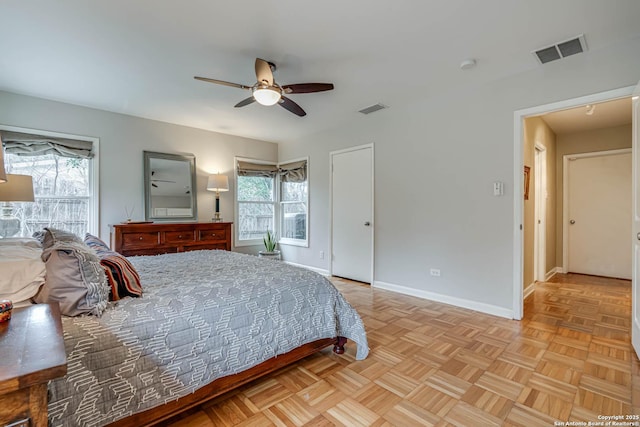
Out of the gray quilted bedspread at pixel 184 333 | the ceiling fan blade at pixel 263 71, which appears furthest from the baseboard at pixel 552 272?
the ceiling fan blade at pixel 263 71

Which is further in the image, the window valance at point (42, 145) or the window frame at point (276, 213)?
the window frame at point (276, 213)

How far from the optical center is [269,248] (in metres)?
5.49

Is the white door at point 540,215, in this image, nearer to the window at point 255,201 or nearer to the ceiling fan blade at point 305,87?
the ceiling fan blade at point 305,87

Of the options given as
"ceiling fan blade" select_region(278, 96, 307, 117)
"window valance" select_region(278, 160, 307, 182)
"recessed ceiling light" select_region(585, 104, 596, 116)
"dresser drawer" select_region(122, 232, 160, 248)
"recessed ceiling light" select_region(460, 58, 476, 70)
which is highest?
"recessed ceiling light" select_region(460, 58, 476, 70)

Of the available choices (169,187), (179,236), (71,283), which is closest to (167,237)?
(179,236)

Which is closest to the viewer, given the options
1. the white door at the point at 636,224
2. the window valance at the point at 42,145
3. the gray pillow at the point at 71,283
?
the gray pillow at the point at 71,283

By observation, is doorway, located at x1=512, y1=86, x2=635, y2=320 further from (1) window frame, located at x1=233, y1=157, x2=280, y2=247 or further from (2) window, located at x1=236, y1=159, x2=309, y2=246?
(1) window frame, located at x1=233, y1=157, x2=280, y2=247

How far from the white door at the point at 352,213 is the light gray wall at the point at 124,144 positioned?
1.81 metres

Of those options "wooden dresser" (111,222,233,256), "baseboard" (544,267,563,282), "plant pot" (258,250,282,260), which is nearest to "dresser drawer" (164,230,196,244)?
"wooden dresser" (111,222,233,256)

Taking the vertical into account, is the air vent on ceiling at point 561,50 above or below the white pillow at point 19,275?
above

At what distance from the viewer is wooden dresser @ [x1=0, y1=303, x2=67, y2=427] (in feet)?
2.03

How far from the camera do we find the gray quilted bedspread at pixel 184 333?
118 cm

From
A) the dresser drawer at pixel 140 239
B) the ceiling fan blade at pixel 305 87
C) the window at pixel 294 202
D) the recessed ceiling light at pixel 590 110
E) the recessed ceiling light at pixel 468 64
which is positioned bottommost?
the dresser drawer at pixel 140 239

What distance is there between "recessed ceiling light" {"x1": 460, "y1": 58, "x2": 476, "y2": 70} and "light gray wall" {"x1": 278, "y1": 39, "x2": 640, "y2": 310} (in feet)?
1.37
